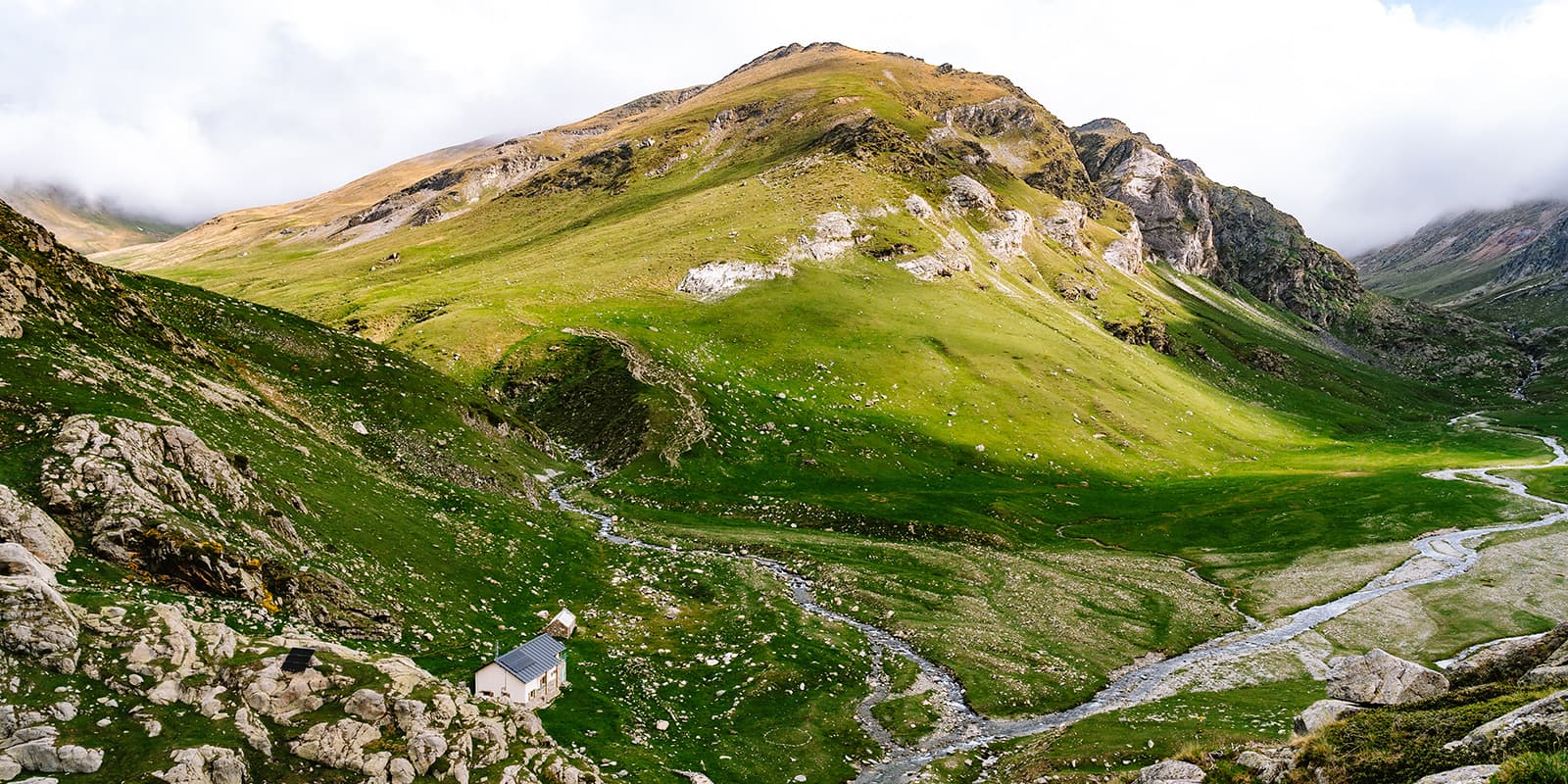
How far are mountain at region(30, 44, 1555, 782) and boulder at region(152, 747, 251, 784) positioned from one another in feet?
45.8

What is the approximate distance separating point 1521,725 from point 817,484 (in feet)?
274

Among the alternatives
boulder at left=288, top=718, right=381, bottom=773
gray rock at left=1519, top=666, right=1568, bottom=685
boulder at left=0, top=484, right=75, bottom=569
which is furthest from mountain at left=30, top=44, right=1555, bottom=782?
gray rock at left=1519, top=666, right=1568, bottom=685

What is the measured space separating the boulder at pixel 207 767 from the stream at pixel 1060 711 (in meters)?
26.4

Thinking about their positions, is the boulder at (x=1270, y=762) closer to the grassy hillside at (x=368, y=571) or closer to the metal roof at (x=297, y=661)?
the grassy hillside at (x=368, y=571)

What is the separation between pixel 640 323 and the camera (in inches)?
5310

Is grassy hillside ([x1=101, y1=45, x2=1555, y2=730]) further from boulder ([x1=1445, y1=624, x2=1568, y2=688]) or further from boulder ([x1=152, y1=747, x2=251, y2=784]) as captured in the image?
boulder ([x1=152, y1=747, x2=251, y2=784])

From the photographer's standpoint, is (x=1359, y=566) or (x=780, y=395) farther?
(x=780, y=395)

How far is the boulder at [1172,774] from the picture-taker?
24.3 metres

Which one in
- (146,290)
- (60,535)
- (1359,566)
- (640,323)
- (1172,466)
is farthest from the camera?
(640,323)

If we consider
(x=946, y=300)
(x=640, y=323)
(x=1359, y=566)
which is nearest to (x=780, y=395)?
(x=640, y=323)

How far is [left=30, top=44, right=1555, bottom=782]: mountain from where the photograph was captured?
4441cm

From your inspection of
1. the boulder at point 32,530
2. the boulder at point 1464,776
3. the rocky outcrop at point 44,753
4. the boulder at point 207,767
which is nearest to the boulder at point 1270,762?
the boulder at point 1464,776

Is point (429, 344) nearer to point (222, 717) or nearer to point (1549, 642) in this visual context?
point (222, 717)

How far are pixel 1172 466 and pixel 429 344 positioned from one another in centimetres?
12884
